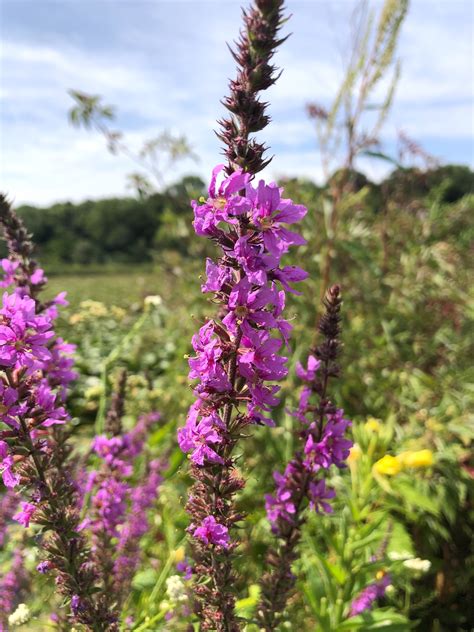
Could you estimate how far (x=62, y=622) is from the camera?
1.60 metres

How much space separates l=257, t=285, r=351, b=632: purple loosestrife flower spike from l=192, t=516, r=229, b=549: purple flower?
388mm

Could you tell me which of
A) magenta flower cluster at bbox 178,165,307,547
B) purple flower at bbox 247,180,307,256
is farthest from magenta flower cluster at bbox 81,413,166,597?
purple flower at bbox 247,180,307,256

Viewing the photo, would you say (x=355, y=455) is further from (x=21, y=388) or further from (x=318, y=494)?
(x=21, y=388)

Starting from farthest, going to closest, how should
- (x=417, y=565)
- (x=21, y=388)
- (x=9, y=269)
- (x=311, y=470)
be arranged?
1. (x=417, y=565)
2. (x=9, y=269)
3. (x=311, y=470)
4. (x=21, y=388)

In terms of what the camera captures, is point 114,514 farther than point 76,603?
Yes

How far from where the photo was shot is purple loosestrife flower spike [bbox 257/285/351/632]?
150cm

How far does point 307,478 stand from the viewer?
155 cm

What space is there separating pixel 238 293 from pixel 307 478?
0.76 meters

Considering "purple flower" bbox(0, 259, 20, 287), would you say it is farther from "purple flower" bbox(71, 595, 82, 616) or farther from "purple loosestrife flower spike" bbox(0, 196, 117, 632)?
"purple flower" bbox(71, 595, 82, 616)

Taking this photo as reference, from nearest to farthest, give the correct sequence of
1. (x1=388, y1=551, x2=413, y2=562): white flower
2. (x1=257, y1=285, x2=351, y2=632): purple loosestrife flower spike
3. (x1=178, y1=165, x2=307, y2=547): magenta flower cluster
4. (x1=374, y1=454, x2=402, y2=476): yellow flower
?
(x1=178, y1=165, x2=307, y2=547): magenta flower cluster, (x1=257, y1=285, x2=351, y2=632): purple loosestrife flower spike, (x1=388, y1=551, x2=413, y2=562): white flower, (x1=374, y1=454, x2=402, y2=476): yellow flower

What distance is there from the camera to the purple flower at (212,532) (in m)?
1.19

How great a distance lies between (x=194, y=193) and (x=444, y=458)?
2774 millimetres

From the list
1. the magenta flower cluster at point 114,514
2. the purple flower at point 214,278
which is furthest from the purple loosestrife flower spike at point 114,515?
the purple flower at point 214,278

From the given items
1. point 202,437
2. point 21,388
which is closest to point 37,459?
point 21,388
